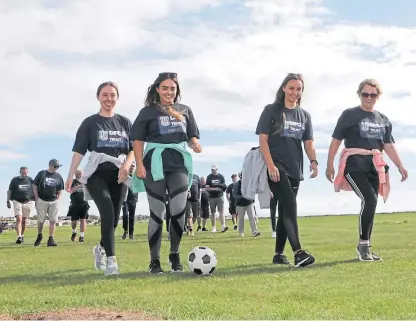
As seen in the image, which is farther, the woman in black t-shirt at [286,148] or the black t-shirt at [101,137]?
the woman in black t-shirt at [286,148]

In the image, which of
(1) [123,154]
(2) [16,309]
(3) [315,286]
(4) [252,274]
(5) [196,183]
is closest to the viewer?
(2) [16,309]

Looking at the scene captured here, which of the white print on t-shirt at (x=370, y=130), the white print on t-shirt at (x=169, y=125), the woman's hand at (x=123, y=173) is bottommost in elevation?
the woman's hand at (x=123, y=173)

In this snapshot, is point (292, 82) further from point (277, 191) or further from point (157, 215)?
point (157, 215)

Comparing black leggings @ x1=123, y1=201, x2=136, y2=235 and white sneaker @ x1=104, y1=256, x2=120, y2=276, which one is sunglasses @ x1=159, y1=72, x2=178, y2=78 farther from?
black leggings @ x1=123, y1=201, x2=136, y2=235

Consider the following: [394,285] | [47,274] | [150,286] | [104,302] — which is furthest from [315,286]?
[47,274]

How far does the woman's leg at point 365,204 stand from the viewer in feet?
28.5

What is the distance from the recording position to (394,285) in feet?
20.6

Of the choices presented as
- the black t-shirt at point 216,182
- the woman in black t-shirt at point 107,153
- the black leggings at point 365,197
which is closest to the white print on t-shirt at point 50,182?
the black t-shirt at point 216,182

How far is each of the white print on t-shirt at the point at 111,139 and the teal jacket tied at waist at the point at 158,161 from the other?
0.45 meters

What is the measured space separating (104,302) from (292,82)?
425cm

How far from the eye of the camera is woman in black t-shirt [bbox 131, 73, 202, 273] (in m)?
7.46

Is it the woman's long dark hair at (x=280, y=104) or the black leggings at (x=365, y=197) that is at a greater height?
the woman's long dark hair at (x=280, y=104)

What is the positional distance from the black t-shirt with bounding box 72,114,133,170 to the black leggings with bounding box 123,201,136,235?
31.9 feet

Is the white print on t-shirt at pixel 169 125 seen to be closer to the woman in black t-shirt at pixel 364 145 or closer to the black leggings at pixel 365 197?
the woman in black t-shirt at pixel 364 145
